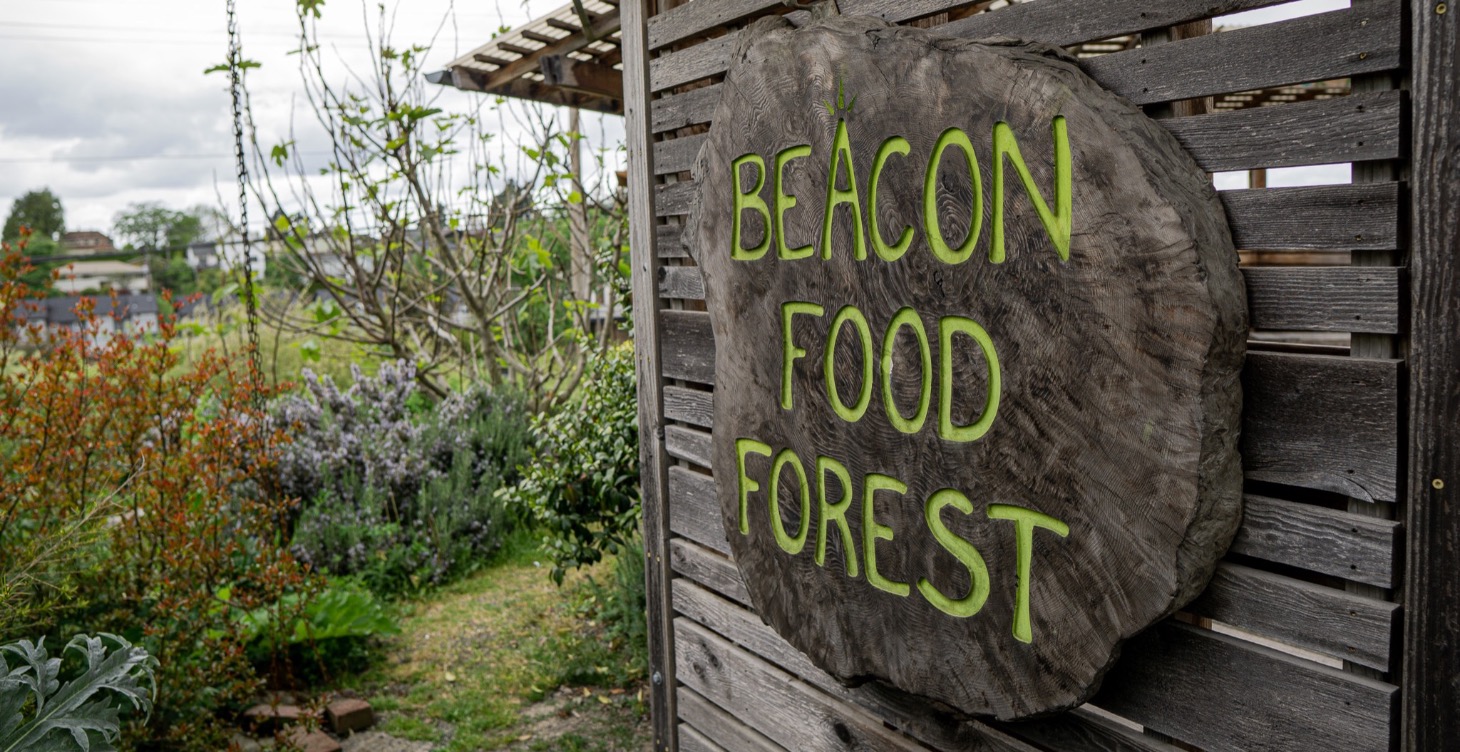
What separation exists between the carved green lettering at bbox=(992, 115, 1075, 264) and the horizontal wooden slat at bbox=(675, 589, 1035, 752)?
99 cm

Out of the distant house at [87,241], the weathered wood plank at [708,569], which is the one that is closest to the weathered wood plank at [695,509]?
the weathered wood plank at [708,569]

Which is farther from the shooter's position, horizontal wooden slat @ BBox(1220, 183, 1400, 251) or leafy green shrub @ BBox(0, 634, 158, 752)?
leafy green shrub @ BBox(0, 634, 158, 752)

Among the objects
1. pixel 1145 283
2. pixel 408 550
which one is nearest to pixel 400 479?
pixel 408 550

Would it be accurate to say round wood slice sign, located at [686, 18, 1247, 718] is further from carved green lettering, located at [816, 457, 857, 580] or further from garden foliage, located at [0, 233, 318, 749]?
garden foliage, located at [0, 233, 318, 749]

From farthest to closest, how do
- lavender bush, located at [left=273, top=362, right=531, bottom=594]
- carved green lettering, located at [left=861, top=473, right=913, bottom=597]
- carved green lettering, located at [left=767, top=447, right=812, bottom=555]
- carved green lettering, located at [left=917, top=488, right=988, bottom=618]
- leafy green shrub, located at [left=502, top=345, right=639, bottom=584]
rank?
lavender bush, located at [left=273, top=362, right=531, bottom=594] < leafy green shrub, located at [left=502, top=345, right=639, bottom=584] < carved green lettering, located at [left=767, top=447, right=812, bottom=555] < carved green lettering, located at [left=861, top=473, right=913, bottom=597] < carved green lettering, located at [left=917, top=488, right=988, bottom=618]

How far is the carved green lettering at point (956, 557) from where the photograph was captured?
5.88ft

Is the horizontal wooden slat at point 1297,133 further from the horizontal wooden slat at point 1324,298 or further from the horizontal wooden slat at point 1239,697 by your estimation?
the horizontal wooden slat at point 1239,697

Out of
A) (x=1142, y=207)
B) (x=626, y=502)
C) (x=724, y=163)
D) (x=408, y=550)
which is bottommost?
(x=408, y=550)

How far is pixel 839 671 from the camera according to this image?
85.1 inches

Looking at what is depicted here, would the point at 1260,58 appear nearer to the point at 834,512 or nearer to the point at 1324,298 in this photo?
the point at 1324,298

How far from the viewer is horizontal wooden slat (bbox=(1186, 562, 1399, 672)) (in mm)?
1355

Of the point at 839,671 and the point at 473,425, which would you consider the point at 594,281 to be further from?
the point at 839,671

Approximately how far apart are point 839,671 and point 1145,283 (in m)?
1.12

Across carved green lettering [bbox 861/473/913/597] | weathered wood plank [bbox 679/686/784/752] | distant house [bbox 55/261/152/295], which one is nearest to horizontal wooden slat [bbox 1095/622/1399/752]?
carved green lettering [bbox 861/473/913/597]
